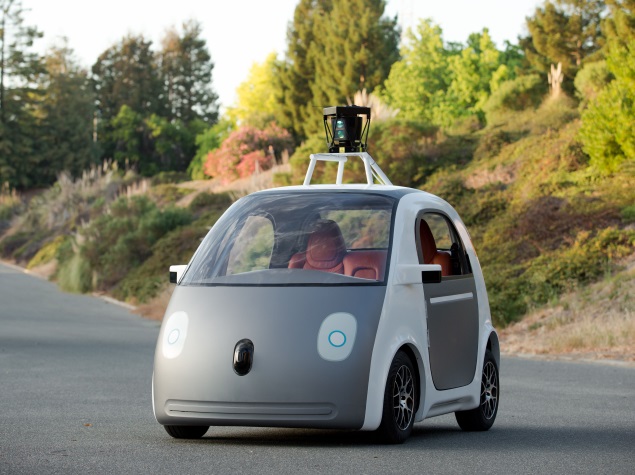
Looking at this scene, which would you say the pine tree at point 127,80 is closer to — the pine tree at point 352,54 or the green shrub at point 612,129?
the pine tree at point 352,54

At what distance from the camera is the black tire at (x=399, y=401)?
8.63 metres

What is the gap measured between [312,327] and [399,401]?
84 cm

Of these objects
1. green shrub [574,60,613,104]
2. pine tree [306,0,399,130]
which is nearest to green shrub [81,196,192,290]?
green shrub [574,60,613,104]

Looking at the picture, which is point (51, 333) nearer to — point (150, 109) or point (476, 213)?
point (476, 213)

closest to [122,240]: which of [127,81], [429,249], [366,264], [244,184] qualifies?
[244,184]

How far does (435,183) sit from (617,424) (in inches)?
922

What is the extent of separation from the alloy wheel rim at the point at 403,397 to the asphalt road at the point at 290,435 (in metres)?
0.19

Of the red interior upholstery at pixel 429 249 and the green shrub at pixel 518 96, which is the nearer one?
the red interior upholstery at pixel 429 249

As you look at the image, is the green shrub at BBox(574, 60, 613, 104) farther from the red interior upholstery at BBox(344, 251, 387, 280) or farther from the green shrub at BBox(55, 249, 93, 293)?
the red interior upholstery at BBox(344, 251, 387, 280)

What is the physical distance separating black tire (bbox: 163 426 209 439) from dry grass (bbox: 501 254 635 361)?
10.9 m

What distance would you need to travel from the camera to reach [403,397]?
29.3 ft

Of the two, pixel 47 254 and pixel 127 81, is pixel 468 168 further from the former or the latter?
pixel 127 81

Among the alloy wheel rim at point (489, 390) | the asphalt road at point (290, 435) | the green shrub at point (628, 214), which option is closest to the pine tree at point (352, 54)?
the green shrub at point (628, 214)

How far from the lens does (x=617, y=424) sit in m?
11.0
